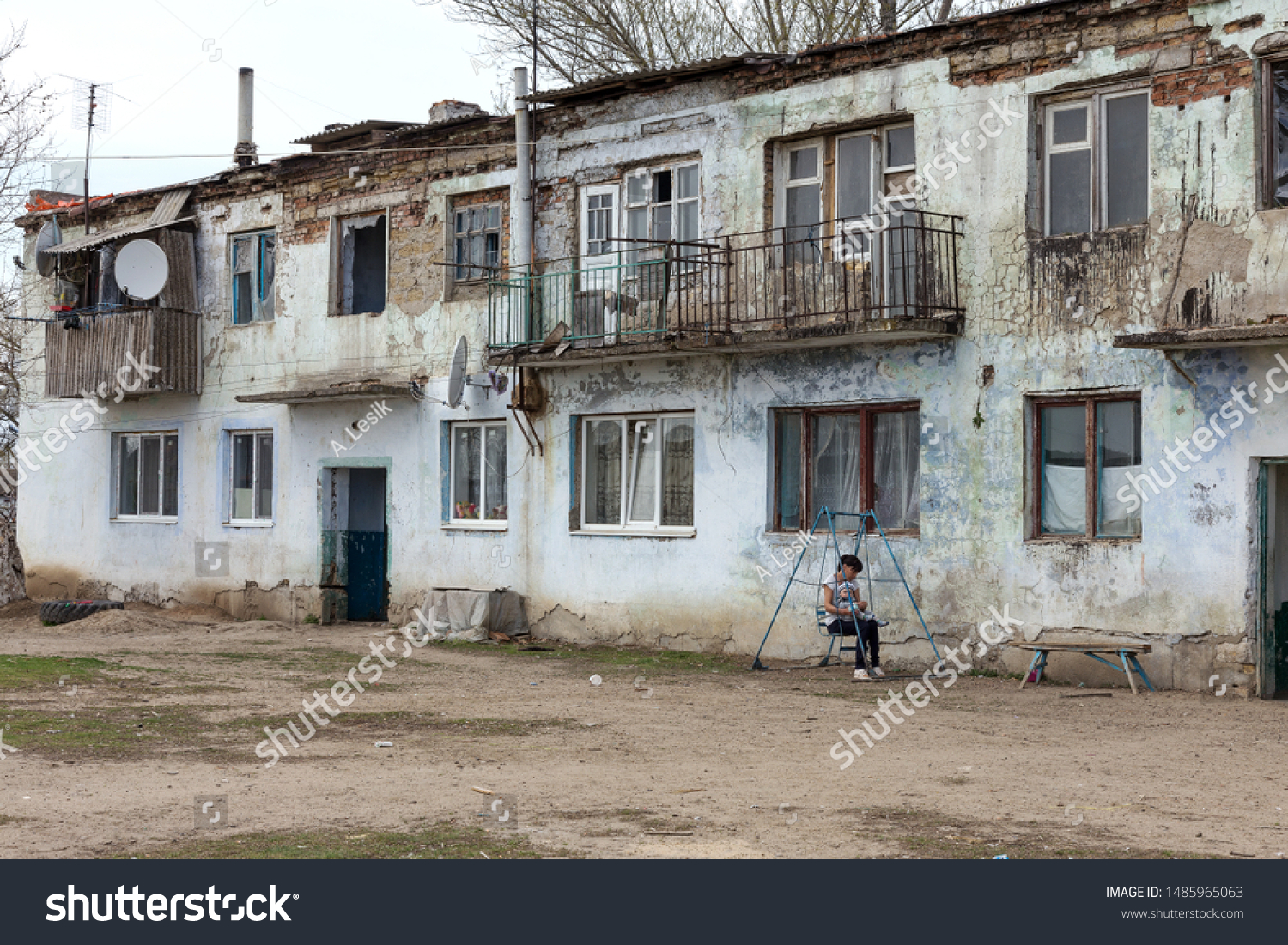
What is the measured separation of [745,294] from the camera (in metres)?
16.6

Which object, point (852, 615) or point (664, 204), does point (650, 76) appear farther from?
point (852, 615)

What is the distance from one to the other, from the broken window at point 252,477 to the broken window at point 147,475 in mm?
1320

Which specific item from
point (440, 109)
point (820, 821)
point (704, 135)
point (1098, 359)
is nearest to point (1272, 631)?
point (1098, 359)

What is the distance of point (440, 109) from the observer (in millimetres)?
21016

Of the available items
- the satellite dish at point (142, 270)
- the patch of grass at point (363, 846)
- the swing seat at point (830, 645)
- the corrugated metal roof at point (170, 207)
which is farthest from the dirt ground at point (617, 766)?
the corrugated metal roof at point (170, 207)

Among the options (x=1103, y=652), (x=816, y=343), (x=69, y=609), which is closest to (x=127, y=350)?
(x=69, y=609)

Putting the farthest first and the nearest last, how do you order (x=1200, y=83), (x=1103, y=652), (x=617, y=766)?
(x=1103, y=652)
(x=1200, y=83)
(x=617, y=766)

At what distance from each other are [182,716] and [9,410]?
20114 millimetres

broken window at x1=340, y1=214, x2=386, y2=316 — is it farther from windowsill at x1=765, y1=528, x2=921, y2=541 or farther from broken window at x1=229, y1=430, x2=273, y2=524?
windowsill at x1=765, y1=528, x2=921, y2=541

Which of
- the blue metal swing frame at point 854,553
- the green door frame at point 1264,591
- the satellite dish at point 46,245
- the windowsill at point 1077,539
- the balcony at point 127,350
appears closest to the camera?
the green door frame at point 1264,591

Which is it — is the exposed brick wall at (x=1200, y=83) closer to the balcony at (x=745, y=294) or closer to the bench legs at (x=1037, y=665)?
the balcony at (x=745, y=294)

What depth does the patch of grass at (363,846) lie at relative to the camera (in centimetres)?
693

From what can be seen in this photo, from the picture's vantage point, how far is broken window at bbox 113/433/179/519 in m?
23.8

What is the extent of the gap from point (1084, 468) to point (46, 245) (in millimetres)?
17393
